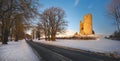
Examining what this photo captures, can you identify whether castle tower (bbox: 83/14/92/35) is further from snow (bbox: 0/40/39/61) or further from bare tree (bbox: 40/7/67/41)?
snow (bbox: 0/40/39/61)

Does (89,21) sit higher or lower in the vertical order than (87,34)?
higher

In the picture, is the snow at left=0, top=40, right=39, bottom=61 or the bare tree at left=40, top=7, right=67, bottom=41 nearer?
the snow at left=0, top=40, right=39, bottom=61

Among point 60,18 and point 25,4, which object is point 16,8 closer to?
point 25,4

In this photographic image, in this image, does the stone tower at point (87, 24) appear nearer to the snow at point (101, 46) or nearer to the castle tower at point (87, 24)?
the castle tower at point (87, 24)

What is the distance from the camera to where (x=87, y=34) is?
7662 cm

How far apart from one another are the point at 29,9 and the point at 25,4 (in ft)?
2.44

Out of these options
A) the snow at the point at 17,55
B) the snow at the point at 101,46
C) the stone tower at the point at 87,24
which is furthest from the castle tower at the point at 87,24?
the snow at the point at 17,55

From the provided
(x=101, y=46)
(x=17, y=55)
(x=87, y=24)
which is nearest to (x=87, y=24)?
(x=87, y=24)

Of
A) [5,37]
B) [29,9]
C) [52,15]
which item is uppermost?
[52,15]

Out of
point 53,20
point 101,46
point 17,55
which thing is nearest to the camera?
point 17,55

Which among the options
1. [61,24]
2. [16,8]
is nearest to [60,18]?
[61,24]

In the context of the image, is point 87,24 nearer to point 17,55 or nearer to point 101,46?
point 101,46

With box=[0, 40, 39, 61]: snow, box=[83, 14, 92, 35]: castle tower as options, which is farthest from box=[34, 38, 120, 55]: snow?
box=[83, 14, 92, 35]: castle tower

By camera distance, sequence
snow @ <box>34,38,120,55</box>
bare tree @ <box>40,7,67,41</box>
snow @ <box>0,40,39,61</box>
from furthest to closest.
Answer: bare tree @ <box>40,7,67,41</box>
snow @ <box>34,38,120,55</box>
snow @ <box>0,40,39,61</box>
